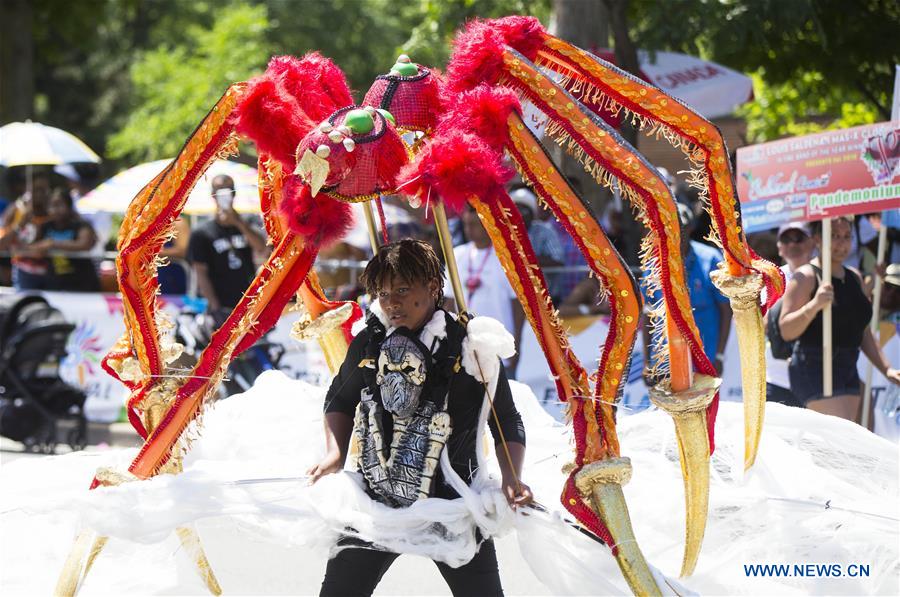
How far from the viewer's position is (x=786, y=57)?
1003cm

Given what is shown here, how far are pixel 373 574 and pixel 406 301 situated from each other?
0.79 metres

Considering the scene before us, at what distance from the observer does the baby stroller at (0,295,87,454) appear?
846 centimetres

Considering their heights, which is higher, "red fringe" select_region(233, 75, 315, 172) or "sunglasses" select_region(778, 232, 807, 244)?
"red fringe" select_region(233, 75, 315, 172)

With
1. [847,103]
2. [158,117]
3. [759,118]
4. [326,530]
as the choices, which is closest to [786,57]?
[847,103]

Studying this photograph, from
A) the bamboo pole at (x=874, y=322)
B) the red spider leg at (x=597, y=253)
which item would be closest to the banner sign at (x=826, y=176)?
the bamboo pole at (x=874, y=322)

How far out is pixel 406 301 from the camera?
11.0ft

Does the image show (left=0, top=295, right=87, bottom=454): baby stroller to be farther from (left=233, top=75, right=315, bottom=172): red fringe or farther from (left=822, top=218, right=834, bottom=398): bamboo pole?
(left=233, top=75, right=315, bottom=172): red fringe

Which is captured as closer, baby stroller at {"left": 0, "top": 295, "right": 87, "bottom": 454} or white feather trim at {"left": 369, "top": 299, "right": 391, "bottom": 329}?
white feather trim at {"left": 369, "top": 299, "right": 391, "bottom": 329}

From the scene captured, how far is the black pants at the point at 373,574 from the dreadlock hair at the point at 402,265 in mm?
769

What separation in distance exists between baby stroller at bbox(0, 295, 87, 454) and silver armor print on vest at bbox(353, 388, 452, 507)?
5.62 metres

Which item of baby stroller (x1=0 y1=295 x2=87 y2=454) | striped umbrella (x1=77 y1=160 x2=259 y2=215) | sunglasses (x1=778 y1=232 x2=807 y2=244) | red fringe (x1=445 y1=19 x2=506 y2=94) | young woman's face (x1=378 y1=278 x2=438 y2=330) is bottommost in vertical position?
baby stroller (x1=0 y1=295 x2=87 y2=454)

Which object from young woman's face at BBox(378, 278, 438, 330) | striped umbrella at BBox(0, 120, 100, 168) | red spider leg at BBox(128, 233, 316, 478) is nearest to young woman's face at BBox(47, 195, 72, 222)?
striped umbrella at BBox(0, 120, 100, 168)

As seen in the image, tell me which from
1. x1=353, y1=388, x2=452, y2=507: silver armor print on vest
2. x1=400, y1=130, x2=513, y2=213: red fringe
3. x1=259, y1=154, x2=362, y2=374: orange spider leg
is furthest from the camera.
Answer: x1=259, y1=154, x2=362, y2=374: orange spider leg

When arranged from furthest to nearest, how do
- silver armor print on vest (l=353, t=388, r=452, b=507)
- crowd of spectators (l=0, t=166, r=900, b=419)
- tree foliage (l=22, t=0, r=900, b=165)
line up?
tree foliage (l=22, t=0, r=900, b=165) < crowd of spectators (l=0, t=166, r=900, b=419) < silver armor print on vest (l=353, t=388, r=452, b=507)
